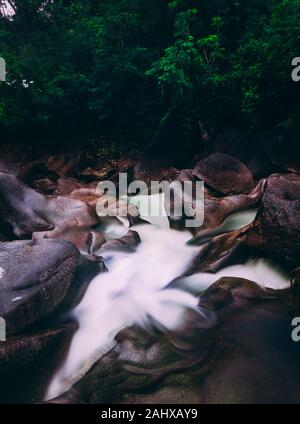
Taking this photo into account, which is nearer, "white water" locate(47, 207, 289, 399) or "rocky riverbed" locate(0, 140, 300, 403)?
"rocky riverbed" locate(0, 140, 300, 403)

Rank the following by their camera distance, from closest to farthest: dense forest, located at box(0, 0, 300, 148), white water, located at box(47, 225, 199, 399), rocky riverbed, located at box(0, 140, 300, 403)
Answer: rocky riverbed, located at box(0, 140, 300, 403), white water, located at box(47, 225, 199, 399), dense forest, located at box(0, 0, 300, 148)

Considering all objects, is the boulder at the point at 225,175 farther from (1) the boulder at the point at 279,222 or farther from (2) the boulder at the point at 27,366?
(2) the boulder at the point at 27,366

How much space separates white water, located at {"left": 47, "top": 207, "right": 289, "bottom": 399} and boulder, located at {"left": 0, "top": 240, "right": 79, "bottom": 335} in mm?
559

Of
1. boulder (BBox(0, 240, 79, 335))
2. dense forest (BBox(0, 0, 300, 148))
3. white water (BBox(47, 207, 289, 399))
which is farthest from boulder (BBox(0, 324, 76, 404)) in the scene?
dense forest (BBox(0, 0, 300, 148))

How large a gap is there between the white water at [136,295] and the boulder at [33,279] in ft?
1.83

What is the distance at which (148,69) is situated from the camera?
34.6 ft

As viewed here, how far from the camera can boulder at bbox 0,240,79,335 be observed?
4.38 metres

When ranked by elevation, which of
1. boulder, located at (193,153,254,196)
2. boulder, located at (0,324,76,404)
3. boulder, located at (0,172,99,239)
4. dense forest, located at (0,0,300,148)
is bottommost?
boulder, located at (0,324,76,404)

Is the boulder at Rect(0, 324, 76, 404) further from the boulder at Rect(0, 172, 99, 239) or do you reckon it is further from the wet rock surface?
the boulder at Rect(0, 172, 99, 239)

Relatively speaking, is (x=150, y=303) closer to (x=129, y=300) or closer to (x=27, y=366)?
(x=129, y=300)

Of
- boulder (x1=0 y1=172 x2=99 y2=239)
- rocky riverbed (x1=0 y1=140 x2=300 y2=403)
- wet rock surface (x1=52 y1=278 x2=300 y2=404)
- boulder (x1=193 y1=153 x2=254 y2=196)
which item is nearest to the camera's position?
wet rock surface (x1=52 y1=278 x2=300 y2=404)

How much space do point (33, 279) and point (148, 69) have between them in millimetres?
8192

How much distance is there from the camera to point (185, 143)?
33.7ft

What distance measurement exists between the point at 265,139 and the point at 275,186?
3.73 meters
